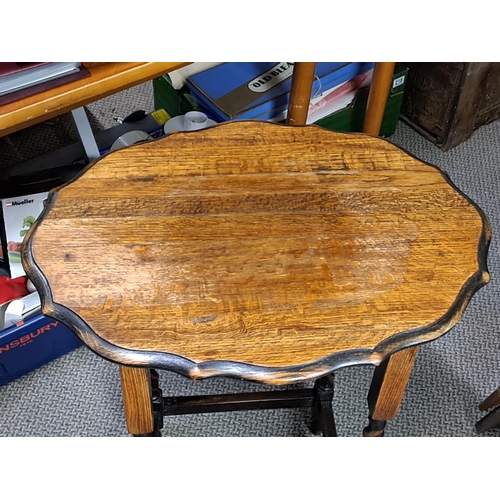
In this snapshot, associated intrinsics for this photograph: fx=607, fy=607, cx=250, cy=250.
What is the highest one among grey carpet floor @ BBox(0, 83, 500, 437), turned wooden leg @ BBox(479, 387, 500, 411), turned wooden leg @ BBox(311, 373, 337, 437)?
turned wooden leg @ BBox(311, 373, 337, 437)

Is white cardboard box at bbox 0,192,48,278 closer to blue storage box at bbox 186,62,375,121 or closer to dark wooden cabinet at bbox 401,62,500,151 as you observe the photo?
blue storage box at bbox 186,62,375,121

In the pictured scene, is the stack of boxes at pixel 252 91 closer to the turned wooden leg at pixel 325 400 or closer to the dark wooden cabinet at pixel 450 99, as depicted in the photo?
the dark wooden cabinet at pixel 450 99

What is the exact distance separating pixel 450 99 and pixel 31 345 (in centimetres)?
132

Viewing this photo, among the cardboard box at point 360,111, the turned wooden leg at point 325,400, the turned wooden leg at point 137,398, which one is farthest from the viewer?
the cardboard box at point 360,111

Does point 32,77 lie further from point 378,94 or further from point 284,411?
point 378,94

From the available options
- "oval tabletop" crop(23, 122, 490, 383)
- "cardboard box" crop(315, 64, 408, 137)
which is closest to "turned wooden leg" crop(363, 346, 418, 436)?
"oval tabletop" crop(23, 122, 490, 383)

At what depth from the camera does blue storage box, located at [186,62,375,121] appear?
1.45m

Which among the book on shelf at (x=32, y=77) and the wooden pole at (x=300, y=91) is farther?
the wooden pole at (x=300, y=91)

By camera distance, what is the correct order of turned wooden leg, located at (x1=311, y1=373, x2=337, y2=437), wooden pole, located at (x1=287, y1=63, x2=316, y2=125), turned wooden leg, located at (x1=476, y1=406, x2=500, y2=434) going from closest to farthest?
turned wooden leg, located at (x1=311, y1=373, x2=337, y2=437) → turned wooden leg, located at (x1=476, y1=406, x2=500, y2=434) → wooden pole, located at (x1=287, y1=63, x2=316, y2=125)

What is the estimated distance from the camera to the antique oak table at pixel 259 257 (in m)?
0.70

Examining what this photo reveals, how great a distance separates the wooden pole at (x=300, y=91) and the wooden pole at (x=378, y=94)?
19 centimetres

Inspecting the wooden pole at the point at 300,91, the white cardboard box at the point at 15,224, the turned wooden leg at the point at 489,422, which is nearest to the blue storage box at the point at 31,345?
the white cardboard box at the point at 15,224

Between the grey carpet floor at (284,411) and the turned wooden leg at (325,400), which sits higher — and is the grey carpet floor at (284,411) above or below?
below

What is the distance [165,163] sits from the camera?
92cm
